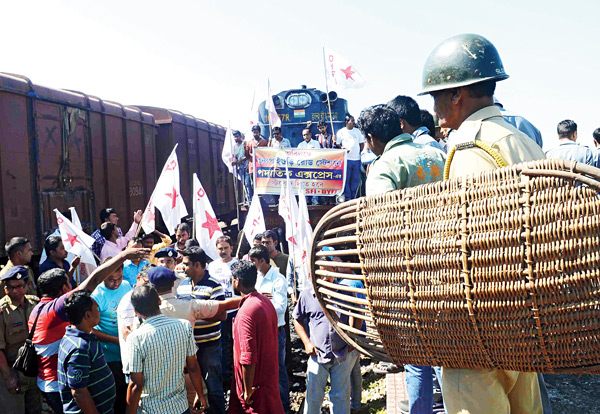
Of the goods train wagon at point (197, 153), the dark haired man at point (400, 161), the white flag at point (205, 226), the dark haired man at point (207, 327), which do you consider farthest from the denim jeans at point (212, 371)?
the goods train wagon at point (197, 153)

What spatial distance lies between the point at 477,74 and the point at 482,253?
736 millimetres

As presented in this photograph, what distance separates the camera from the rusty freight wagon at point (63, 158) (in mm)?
7500

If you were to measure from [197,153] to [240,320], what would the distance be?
10.8 m

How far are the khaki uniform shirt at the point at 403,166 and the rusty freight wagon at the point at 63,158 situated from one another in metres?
6.23

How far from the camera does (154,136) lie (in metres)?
12.3

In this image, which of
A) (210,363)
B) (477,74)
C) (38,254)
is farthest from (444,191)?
(38,254)

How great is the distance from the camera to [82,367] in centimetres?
337

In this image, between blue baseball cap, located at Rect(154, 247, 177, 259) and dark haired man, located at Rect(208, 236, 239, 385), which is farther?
dark haired man, located at Rect(208, 236, 239, 385)

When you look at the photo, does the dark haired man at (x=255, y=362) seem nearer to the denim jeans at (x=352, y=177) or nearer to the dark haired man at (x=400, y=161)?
the dark haired man at (x=400, y=161)

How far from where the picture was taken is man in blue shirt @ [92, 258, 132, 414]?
4410mm

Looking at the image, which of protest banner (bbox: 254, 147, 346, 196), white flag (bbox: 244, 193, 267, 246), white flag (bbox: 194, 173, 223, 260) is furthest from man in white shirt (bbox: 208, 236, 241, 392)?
protest banner (bbox: 254, 147, 346, 196)

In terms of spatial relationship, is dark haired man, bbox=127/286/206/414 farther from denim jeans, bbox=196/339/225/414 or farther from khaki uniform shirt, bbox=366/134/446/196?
khaki uniform shirt, bbox=366/134/446/196

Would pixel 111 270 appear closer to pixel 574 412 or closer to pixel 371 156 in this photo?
pixel 574 412

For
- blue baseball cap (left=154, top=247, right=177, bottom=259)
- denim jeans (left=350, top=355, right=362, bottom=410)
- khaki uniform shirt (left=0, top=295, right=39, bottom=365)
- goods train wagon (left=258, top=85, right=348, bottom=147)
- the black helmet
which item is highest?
goods train wagon (left=258, top=85, right=348, bottom=147)
